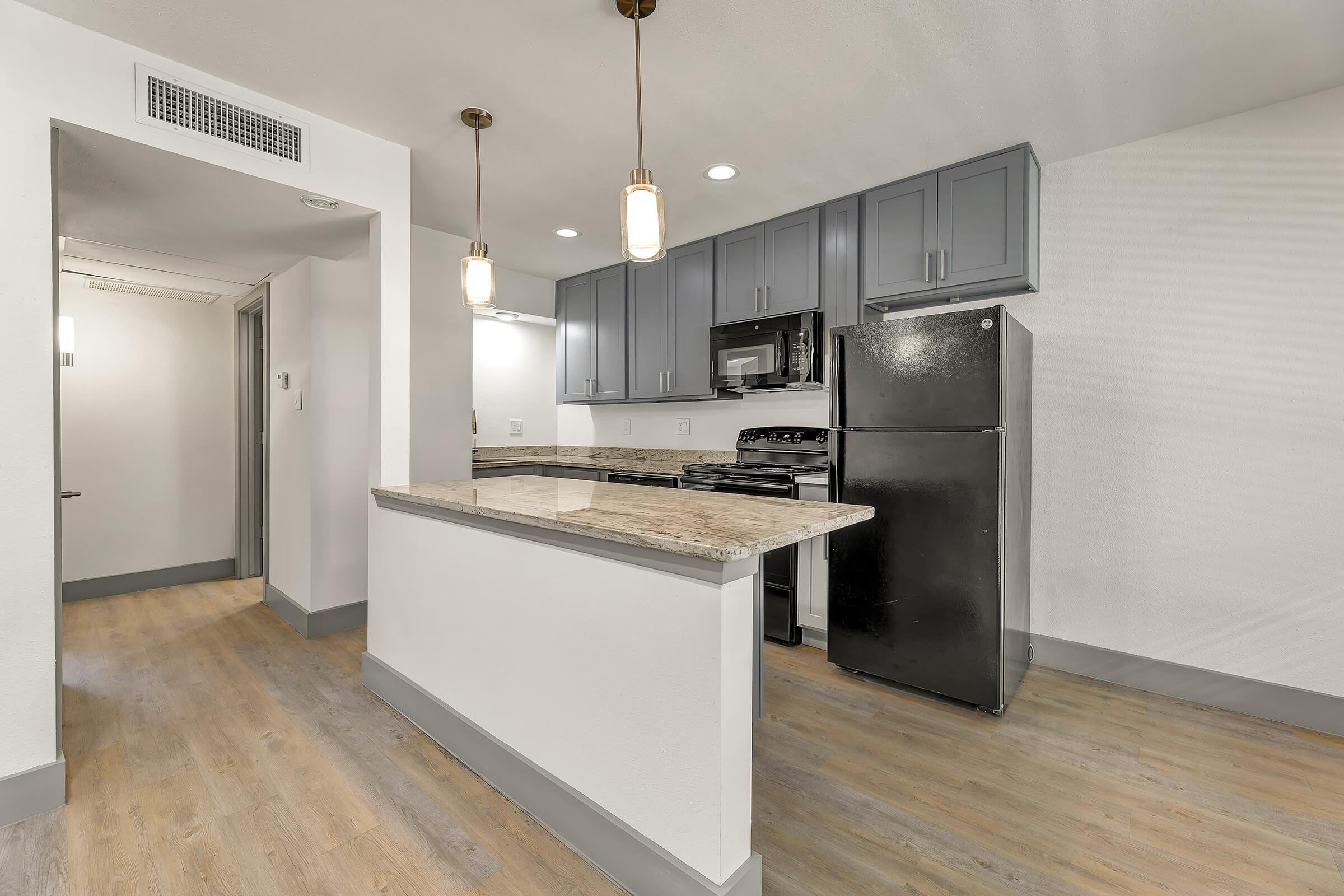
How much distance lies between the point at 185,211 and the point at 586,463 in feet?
9.70

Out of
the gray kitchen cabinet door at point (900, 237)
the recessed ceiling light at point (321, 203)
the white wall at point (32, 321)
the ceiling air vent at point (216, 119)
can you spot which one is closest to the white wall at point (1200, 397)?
the gray kitchen cabinet door at point (900, 237)

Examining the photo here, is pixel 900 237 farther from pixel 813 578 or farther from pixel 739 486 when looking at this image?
pixel 813 578

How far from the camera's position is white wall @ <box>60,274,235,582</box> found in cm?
400

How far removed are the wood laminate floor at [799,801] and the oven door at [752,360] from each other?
1740mm

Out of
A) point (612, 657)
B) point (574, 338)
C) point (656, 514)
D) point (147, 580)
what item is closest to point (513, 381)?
point (574, 338)

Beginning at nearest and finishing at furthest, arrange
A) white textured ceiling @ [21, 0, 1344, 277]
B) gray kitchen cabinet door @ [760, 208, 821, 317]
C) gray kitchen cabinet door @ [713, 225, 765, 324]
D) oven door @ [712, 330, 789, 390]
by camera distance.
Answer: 1. white textured ceiling @ [21, 0, 1344, 277]
2. gray kitchen cabinet door @ [760, 208, 821, 317]
3. oven door @ [712, 330, 789, 390]
4. gray kitchen cabinet door @ [713, 225, 765, 324]

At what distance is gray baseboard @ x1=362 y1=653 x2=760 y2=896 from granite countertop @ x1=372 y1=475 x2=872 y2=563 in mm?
726

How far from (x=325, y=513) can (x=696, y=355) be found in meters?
2.45

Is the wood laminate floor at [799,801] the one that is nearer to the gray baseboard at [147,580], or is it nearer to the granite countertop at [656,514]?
the granite countertop at [656,514]

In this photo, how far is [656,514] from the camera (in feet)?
5.46

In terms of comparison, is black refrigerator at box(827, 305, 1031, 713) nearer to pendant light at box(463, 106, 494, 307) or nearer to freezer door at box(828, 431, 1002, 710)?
freezer door at box(828, 431, 1002, 710)

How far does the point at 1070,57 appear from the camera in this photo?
6.93ft

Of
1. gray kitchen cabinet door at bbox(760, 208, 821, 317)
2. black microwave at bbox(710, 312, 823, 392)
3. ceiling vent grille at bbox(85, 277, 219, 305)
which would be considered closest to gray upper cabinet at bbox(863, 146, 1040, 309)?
gray kitchen cabinet door at bbox(760, 208, 821, 317)

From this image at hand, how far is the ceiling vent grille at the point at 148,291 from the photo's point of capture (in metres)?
3.90
